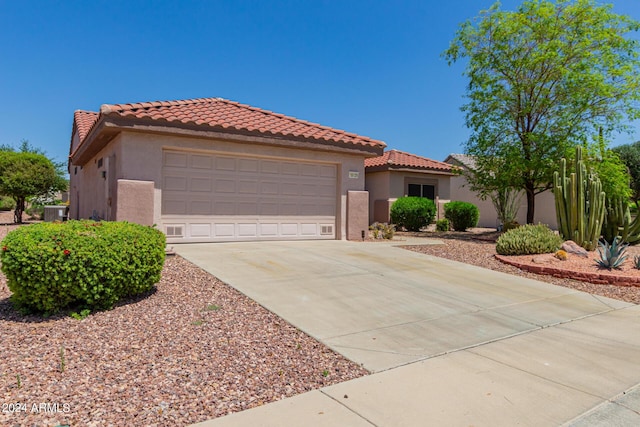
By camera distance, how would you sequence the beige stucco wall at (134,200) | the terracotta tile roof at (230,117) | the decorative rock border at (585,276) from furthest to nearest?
the terracotta tile roof at (230,117)
the beige stucco wall at (134,200)
the decorative rock border at (585,276)

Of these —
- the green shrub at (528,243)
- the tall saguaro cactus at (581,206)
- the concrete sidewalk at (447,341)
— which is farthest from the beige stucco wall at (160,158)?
the tall saguaro cactus at (581,206)

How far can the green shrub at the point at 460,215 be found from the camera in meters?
20.8

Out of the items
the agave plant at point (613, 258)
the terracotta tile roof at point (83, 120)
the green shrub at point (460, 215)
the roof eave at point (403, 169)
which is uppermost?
the terracotta tile roof at point (83, 120)

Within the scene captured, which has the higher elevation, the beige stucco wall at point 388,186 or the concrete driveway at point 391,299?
the beige stucco wall at point 388,186

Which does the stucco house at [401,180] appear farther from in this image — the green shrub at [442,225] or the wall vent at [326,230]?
the wall vent at [326,230]

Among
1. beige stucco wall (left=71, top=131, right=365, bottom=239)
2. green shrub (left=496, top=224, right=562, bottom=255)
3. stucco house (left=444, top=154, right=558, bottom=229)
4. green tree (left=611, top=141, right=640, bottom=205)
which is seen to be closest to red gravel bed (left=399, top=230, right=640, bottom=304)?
green shrub (left=496, top=224, right=562, bottom=255)

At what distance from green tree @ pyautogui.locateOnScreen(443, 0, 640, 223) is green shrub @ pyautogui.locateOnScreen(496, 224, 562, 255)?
5310 millimetres

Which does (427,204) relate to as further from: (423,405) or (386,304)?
(423,405)

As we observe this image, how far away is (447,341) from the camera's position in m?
4.79

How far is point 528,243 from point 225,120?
8490mm

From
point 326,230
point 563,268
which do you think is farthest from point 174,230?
point 563,268

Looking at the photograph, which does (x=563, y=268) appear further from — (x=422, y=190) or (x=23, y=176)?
(x=23, y=176)

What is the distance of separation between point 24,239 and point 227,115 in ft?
26.3

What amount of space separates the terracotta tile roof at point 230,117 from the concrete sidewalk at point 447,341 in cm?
379
